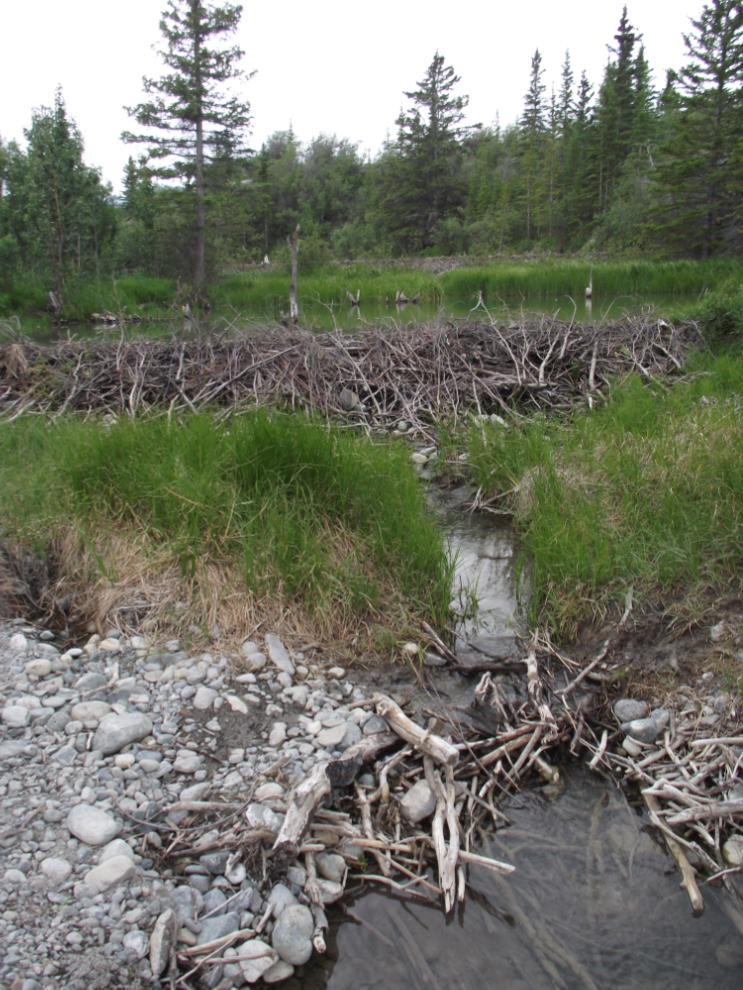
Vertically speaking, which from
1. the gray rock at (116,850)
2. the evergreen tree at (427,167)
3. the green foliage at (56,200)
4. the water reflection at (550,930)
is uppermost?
the evergreen tree at (427,167)

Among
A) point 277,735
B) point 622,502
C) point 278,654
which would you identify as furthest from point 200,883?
point 622,502

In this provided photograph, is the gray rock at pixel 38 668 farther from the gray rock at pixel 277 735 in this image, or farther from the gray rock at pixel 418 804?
the gray rock at pixel 418 804

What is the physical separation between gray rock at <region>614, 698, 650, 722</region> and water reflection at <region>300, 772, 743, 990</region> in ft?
1.79

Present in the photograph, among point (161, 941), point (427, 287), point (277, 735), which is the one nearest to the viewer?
point (161, 941)

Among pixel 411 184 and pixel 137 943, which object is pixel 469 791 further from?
pixel 411 184

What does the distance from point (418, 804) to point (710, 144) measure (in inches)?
1473

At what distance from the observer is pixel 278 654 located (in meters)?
3.10

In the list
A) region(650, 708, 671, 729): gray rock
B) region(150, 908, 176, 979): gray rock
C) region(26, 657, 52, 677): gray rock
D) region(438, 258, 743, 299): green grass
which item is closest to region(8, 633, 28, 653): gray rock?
region(26, 657, 52, 677): gray rock

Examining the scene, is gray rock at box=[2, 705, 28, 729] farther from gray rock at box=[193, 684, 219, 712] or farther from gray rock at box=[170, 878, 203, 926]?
gray rock at box=[170, 878, 203, 926]

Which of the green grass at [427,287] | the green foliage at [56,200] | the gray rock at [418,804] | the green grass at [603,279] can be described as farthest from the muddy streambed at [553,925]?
the green foliage at [56,200]

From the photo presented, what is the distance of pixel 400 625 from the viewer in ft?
11.2

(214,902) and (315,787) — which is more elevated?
(315,787)

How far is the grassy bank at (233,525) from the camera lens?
3342 millimetres

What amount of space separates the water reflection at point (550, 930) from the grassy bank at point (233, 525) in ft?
4.54
